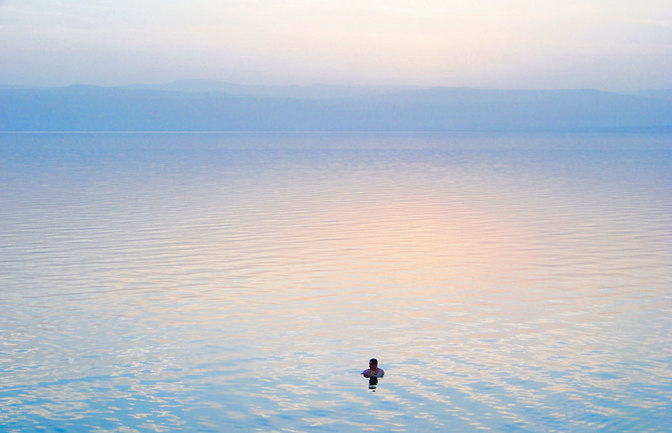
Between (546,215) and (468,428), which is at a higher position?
(546,215)

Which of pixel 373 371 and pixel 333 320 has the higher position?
pixel 333 320

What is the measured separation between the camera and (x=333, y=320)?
25.9 meters

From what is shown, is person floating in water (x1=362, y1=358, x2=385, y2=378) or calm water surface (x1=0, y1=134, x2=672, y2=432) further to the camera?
person floating in water (x1=362, y1=358, x2=385, y2=378)

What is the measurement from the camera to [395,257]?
3700cm

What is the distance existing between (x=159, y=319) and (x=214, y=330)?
7.22 feet

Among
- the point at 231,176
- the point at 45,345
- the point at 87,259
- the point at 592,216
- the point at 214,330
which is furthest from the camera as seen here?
the point at 231,176

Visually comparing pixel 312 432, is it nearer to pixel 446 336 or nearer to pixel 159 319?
pixel 446 336

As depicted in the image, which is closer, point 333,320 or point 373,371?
point 373,371

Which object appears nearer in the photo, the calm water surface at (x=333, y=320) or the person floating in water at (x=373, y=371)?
the calm water surface at (x=333, y=320)

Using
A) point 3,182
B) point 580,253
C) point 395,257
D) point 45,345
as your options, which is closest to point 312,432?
point 45,345

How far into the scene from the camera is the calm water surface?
18609mm

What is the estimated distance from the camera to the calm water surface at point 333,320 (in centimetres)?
1861

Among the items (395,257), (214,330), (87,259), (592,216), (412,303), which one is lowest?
(214,330)

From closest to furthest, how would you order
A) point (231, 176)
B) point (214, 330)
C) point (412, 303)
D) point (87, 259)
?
1. point (214, 330)
2. point (412, 303)
3. point (87, 259)
4. point (231, 176)
